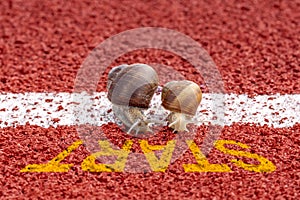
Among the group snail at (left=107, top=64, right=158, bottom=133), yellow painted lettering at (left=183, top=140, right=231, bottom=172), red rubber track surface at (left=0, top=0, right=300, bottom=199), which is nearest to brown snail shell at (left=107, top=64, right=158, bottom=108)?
snail at (left=107, top=64, right=158, bottom=133)

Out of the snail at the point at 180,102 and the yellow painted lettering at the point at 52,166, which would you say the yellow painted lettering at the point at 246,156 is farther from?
the yellow painted lettering at the point at 52,166

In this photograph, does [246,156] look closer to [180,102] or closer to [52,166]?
[180,102]

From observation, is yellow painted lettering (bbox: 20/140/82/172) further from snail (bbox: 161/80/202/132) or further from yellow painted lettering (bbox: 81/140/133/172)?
snail (bbox: 161/80/202/132)

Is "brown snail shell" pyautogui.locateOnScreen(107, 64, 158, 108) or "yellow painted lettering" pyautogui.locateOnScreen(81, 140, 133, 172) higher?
"brown snail shell" pyautogui.locateOnScreen(107, 64, 158, 108)

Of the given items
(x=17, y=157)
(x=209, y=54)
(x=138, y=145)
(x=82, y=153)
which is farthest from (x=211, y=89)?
(x=17, y=157)

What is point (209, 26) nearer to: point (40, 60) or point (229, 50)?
point (229, 50)
